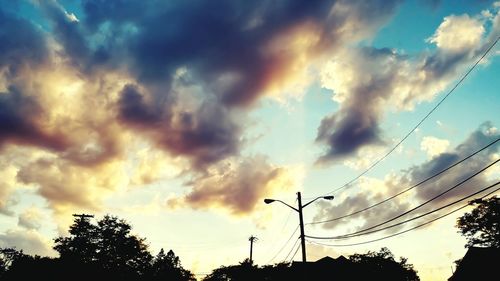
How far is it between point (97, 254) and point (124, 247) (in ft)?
21.1

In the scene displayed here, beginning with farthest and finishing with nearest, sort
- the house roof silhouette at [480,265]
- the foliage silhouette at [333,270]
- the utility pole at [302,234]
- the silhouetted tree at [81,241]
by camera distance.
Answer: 1. the silhouetted tree at [81,241]
2. the foliage silhouette at [333,270]
3. the house roof silhouette at [480,265]
4. the utility pole at [302,234]

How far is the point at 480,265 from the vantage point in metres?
37.8

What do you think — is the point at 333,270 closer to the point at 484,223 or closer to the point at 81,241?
the point at 484,223

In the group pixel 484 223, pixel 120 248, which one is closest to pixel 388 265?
pixel 484 223

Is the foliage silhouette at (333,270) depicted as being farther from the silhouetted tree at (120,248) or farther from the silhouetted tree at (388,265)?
the silhouetted tree at (120,248)

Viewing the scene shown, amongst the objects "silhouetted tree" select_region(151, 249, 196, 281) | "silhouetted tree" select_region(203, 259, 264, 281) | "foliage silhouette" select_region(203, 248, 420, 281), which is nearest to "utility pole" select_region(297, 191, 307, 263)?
"foliage silhouette" select_region(203, 248, 420, 281)

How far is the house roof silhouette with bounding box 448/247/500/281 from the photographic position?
36.2m

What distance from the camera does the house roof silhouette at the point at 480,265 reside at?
36.2 metres

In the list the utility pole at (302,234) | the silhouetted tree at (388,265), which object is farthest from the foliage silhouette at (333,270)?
the utility pole at (302,234)

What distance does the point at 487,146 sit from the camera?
1174 cm

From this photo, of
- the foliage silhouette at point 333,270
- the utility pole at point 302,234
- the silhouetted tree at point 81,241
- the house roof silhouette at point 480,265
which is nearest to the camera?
the utility pole at point 302,234

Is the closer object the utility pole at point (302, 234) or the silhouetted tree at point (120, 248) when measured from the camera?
the utility pole at point (302, 234)

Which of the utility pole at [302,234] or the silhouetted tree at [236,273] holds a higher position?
the silhouetted tree at [236,273]

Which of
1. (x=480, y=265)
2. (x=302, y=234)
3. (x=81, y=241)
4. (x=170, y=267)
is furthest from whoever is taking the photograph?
(x=170, y=267)
